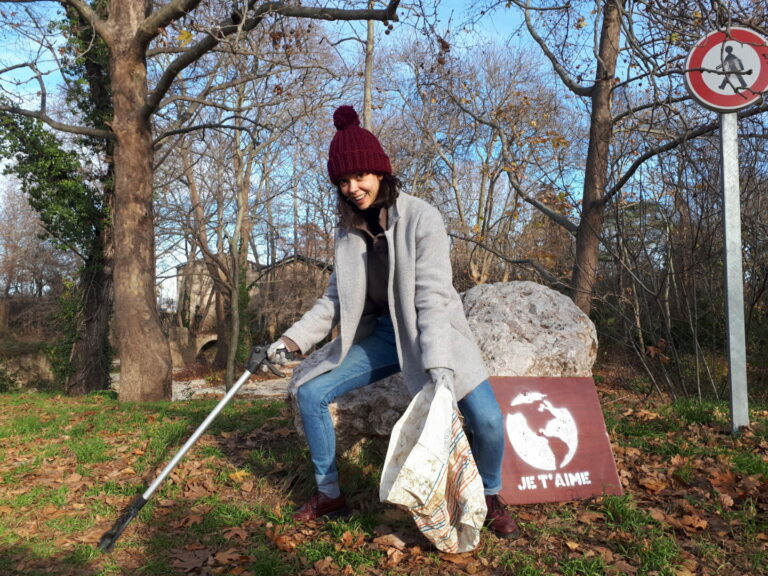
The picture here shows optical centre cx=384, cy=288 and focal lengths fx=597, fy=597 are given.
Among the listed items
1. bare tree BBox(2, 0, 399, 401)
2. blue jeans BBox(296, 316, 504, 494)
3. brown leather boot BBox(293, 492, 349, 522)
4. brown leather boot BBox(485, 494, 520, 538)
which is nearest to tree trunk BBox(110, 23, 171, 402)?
bare tree BBox(2, 0, 399, 401)

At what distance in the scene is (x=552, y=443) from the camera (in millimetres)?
3746

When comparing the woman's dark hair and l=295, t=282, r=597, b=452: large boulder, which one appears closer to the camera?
the woman's dark hair

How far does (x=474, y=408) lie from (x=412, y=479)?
60 centimetres

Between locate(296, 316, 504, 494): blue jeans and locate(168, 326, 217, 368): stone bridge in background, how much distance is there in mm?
27864

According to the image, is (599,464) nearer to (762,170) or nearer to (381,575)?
(381,575)

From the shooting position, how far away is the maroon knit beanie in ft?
10.7

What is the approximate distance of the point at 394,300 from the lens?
3.35 meters

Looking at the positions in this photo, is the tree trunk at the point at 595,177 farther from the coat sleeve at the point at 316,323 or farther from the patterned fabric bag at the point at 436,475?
the patterned fabric bag at the point at 436,475

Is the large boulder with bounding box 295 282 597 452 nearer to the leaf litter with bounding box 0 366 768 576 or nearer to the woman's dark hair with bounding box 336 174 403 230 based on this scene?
the leaf litter with bounding box 0 366 768 576

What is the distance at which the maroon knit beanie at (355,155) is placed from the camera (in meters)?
3.27

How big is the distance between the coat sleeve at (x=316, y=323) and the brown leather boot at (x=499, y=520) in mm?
1323

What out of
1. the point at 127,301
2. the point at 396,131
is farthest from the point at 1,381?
the point at 396,131

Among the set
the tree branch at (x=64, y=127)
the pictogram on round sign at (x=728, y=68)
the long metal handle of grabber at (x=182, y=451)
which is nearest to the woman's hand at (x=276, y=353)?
the long metal handle of grabber at (x=182, y=451)

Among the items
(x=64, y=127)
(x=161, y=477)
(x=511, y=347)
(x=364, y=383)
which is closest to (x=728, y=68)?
(x=511, y=347)
